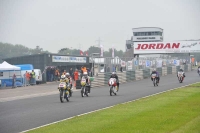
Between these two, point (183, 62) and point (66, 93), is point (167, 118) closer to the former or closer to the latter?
point (66, 93)

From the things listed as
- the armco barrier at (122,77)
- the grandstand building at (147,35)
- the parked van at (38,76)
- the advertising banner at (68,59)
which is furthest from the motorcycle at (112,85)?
the grandstand building at (147,35)

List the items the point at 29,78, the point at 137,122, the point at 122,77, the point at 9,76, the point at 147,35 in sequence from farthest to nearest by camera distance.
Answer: the point at 147,35 < the point at 29,78 < the point at 9,76 < the point at 122,77 < the point at 137,122

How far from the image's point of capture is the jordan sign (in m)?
75.5

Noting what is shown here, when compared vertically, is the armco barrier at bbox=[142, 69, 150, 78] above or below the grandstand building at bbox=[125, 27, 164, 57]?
below

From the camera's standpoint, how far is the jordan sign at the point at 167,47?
248ft

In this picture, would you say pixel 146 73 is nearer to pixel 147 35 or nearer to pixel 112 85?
pixel 112 85

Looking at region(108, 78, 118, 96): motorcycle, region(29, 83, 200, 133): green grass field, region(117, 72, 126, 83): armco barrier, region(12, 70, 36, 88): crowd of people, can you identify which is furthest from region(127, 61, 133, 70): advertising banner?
region(29, 83, 200, 133): green grass field

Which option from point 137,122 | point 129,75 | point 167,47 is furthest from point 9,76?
point 167,47

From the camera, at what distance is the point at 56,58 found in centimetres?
5159

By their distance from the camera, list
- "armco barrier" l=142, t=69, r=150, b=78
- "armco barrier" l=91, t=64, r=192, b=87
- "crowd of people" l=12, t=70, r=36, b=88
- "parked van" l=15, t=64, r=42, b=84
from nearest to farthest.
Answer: "armco barrier" l=91, t=64, r=192, b=87, "crowd of people" l=12, t=70, r=36, b=88, "parked van" l=15, t=64, r=42, b=84, "armco barrier" l=142, t=69, r=150, b=78

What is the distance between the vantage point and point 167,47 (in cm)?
7700

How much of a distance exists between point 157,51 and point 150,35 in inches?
788

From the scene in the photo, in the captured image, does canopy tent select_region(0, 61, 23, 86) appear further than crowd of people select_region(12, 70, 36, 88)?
No

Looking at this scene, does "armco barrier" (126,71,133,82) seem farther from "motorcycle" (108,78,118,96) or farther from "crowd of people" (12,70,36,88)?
"motorcycle" (108,78,118,96)
